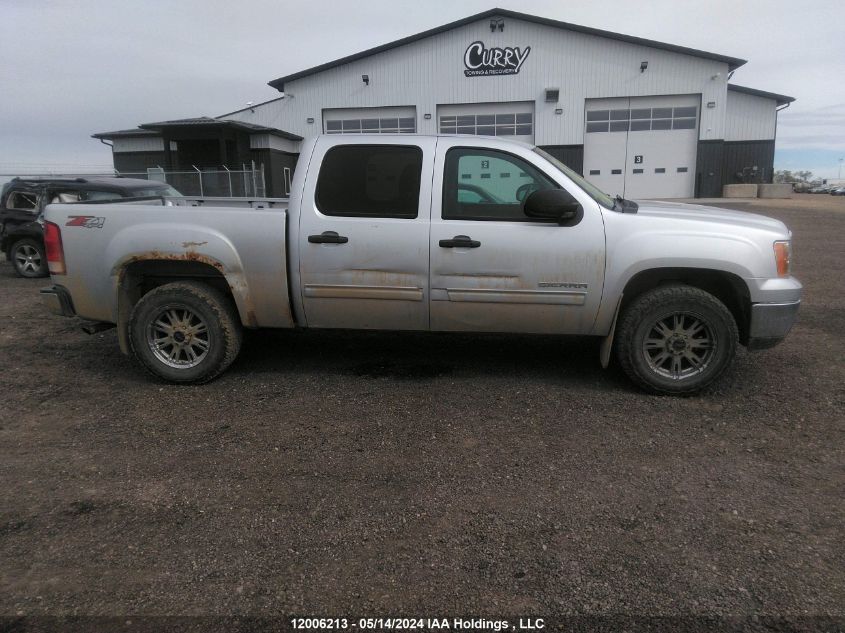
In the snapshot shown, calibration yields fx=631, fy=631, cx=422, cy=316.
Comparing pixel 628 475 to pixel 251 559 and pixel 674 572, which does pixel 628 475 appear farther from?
pixel 251 559

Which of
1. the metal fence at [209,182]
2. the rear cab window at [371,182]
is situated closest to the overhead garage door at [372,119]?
the metal fence at [209,182]

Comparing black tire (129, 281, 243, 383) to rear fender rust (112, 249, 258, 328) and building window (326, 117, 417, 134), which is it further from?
building window (326, 117, 417, 134)

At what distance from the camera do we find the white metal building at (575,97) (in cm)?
2892

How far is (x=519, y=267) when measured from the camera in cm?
463

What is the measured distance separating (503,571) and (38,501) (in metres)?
2.46

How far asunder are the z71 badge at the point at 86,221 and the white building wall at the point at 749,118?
1258 inches

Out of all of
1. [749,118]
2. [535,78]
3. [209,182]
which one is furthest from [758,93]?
[209,182]

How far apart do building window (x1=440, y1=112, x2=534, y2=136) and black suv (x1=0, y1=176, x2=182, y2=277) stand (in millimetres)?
21136

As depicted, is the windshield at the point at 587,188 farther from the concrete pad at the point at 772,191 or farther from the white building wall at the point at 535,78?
the concrete pad at the point at 772,191

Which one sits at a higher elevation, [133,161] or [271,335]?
[133,161]

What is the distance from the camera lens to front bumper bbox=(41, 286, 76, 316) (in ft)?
16.7

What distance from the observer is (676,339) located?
15.3 feet

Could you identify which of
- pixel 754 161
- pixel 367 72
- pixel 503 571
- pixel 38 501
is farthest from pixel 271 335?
pixel 754 161

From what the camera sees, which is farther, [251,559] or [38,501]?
[38,501]
